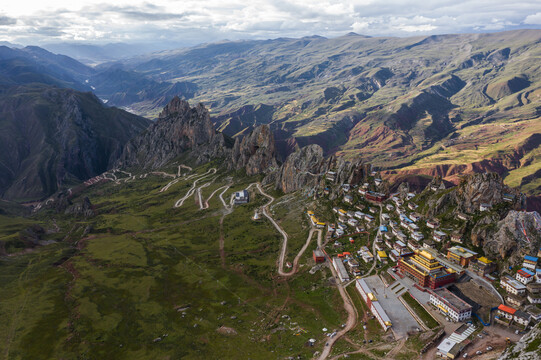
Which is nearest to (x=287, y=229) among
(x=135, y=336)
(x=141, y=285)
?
(x=141, y=285)

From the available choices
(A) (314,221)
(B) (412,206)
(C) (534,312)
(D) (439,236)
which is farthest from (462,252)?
(A) (314,221)

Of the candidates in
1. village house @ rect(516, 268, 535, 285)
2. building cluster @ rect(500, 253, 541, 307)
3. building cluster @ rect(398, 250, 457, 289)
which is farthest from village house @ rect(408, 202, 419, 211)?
village house @ rect(516, 268, 535, 285)

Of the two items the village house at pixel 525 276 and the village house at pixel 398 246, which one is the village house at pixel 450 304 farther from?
the village house at pixel 398 246

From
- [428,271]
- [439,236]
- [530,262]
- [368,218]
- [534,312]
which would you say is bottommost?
[368,218]

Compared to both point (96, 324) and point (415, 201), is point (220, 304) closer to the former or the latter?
point (96, 324)

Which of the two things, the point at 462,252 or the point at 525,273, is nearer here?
the point at 525,273

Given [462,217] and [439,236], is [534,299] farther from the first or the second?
[462,217]
